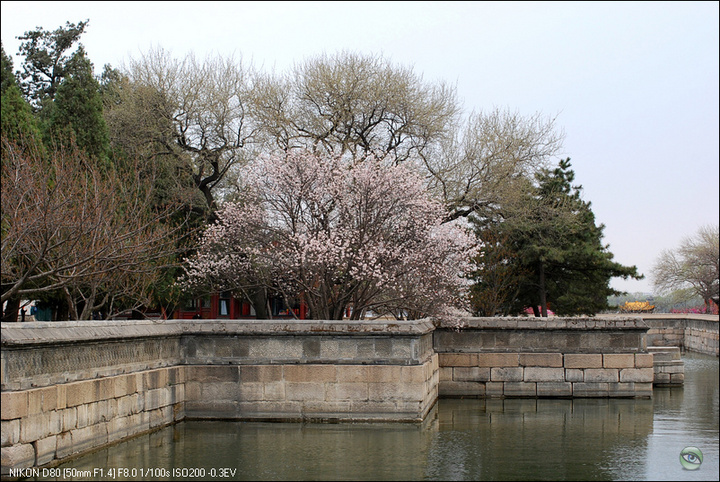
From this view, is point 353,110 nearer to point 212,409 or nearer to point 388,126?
point 388,126

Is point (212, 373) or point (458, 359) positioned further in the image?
point (458, 359)

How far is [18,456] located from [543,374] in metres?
13.1

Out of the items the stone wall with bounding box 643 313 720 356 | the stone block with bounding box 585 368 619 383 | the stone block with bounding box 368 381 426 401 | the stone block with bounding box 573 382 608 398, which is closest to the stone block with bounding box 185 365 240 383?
the stone block with bounding box 368 381 426 401

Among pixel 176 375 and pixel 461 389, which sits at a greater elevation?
pixel 176 375

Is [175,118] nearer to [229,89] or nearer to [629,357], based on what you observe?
[229,89]

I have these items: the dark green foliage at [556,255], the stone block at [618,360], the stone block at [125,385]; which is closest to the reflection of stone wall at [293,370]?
the stone block at [125,385]

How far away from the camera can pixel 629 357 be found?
2031 cm

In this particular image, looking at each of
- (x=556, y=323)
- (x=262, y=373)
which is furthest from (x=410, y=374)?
(x=556, y=323)

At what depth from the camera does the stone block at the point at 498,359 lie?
802 inches

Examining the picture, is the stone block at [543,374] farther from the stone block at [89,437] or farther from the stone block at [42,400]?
the stone block at [42,400]

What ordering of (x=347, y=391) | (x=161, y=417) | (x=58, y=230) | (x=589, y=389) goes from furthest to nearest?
(x=589, y=389), (x=347, y=391), (x=58, y=230), (x=161, y=417)

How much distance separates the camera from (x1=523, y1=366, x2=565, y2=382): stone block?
66.5ft

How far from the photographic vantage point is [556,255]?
32375mm

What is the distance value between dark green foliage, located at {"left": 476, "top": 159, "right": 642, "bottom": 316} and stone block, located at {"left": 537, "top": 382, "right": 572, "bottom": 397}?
1157cm
